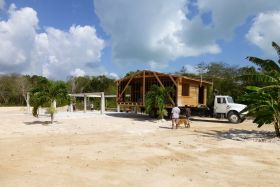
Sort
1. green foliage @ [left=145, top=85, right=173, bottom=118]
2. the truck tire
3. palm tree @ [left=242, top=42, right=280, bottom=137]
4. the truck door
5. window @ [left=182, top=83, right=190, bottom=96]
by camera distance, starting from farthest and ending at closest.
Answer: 1. window @ [left=182, top=83, right=190, bottom=96]
2. the truck door
3. the truck tire
4. green foliage @ [left=145, top=85, right=173, bottom=118]
5. palm tree @ [left=242, top=42, right=280, bottom=137]

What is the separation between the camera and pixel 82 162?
389 inches

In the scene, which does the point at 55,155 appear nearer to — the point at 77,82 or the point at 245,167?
the point at 245,167

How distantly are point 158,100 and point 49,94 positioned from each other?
26.4 ft

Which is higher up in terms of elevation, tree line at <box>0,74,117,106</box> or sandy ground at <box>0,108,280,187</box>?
tree line at <box>0,74,117,106</box>

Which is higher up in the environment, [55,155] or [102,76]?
[102,76]

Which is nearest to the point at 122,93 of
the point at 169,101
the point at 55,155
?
the point at 169,101

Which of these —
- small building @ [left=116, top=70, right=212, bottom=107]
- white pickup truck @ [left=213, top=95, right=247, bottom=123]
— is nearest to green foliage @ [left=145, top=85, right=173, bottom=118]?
small building @ [left=116, top=70, right=212, bottom=107]

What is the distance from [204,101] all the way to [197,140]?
16.5m

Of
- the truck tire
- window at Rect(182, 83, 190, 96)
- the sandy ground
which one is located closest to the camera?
the sandy ground

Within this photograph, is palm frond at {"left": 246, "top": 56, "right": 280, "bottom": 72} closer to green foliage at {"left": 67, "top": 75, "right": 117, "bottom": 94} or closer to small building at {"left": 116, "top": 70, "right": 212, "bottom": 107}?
small building at {"left": 116, "top": 70, "right": 212, "bottom": 107}

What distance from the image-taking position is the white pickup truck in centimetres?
2598

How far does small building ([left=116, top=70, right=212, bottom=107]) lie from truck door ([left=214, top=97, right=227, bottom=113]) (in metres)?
2.20

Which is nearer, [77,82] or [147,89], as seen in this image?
[147,89]

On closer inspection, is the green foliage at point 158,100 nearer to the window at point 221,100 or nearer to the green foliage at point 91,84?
the window at point 221,100
